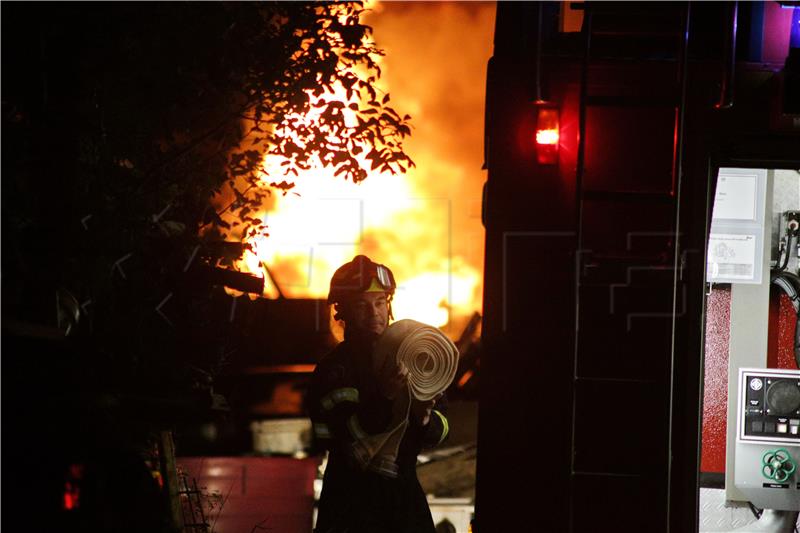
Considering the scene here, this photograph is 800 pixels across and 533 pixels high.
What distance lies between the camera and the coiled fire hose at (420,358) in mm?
6516

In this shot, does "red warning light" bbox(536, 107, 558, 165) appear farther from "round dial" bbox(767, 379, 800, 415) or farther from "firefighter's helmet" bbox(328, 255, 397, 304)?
"round dial" bbox(767, 379, 800, 415)

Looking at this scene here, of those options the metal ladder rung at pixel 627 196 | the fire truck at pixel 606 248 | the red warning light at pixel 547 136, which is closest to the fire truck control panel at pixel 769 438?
the fire truck at pixel 606 248

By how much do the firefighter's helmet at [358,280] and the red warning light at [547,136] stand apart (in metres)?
1.38

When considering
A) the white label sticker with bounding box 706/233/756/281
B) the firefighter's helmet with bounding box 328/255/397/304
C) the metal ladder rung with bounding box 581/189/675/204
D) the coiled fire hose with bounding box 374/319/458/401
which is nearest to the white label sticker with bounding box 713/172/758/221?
the white label sticker with bounding box 706/233/756/281

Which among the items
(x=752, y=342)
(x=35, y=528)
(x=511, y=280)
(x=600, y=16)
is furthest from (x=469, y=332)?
(x=35, y=528)

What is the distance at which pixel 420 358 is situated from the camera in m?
6.54

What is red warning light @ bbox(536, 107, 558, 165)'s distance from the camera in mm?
6527

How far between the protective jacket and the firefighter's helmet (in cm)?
48

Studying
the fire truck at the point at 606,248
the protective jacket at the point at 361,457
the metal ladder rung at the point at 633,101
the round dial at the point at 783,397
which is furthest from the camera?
the round dial at the point at 783,397

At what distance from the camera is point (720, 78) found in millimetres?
6664

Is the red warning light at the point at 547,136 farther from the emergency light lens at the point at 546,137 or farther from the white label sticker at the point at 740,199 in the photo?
the white label sticker at the point at 740,199

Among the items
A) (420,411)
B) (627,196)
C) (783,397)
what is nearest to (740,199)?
(783,397)

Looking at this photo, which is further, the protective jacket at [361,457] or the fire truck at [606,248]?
the fire truck at [606,248]

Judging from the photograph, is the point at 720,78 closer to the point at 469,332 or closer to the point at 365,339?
the point at 365,339
